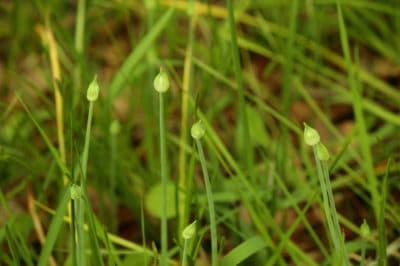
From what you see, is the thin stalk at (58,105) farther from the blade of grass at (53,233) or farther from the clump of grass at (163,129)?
the clump of grass at (163,129)

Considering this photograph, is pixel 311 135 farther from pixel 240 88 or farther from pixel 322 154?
pixel 240 88

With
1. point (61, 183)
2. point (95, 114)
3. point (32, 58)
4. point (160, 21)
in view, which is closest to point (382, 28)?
point (160, 21)

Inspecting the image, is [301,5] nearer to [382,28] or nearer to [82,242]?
[382,28]

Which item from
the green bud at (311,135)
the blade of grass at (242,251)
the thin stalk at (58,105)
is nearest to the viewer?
the green bud at (311,135)

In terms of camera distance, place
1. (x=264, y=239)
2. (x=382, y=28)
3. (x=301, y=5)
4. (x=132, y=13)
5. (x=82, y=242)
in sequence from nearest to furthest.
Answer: (x=82, y=242) → (x=264, y=239) → (x=382, y=28) → (x=301, y=5) → (x=132, y=13)

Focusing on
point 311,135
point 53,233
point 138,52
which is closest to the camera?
point 311,135

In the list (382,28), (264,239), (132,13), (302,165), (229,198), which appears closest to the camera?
(264,239)

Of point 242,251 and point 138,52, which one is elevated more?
point 138,52

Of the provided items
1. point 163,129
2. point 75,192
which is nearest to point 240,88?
point 163,129

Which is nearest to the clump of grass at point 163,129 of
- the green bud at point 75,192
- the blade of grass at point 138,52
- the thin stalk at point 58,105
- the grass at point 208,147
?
the grass at point 208,147
